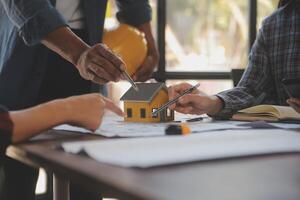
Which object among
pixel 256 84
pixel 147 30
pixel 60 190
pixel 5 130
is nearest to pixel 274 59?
pixel 256 84

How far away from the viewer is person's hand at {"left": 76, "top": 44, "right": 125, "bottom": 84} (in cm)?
119

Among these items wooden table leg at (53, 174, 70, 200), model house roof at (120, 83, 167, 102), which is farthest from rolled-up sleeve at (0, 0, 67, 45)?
wooden table leg at (53, 174, 70, 200)

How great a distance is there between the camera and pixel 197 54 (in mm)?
3092

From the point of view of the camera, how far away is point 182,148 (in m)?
0.74

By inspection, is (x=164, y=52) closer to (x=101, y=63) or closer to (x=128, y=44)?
(x=128, y=44)

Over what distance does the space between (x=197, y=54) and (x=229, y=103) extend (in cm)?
170

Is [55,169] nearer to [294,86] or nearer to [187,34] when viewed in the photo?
[294,86]

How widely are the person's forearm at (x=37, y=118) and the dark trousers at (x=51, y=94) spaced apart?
0.67 meters

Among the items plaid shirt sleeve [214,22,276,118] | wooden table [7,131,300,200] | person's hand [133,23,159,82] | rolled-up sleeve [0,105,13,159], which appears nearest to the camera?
wooden table [7,131,300,200]

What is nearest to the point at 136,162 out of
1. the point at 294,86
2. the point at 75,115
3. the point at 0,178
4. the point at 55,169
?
Answer: the point at 55,169

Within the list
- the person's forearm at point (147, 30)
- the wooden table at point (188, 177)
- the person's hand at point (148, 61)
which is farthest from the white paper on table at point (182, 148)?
the person's forearm at point (147, 30)

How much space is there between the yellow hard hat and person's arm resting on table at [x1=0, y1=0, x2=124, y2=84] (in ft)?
1.84

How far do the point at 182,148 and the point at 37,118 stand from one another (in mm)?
282

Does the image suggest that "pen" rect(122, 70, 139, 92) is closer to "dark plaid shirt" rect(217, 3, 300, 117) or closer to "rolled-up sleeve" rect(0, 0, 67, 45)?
"rolled-up sleeve" rect(0, 0, 67, 45)
